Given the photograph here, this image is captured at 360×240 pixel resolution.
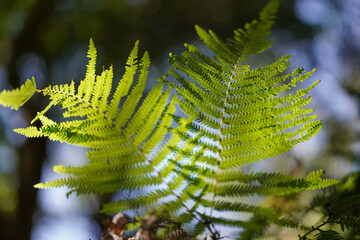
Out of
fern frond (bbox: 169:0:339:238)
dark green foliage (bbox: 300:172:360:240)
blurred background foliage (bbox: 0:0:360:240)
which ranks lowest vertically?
dark green foliage (bbox: 300:172:360:240)

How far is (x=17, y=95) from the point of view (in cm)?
51

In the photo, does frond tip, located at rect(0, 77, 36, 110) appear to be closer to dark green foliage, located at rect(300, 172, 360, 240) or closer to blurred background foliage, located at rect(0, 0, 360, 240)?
dark green foliage, located at rect(300, 172, 360, 240)

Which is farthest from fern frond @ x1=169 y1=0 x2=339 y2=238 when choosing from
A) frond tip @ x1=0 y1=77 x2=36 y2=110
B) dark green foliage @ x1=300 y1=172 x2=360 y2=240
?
frond tip @ x1=0 y1=77 x2=36 y2=110

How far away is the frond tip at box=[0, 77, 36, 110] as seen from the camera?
51 cm

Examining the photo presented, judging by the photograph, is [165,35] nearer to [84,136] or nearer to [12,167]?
[12,167]

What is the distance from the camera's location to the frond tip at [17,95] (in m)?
0.51

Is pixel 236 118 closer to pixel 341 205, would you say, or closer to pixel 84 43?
pixel 341 205

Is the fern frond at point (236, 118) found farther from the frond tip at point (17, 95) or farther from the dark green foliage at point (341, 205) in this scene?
the frond tip at point (17, 95)

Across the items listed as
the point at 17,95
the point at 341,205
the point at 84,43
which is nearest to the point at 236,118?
the point at 341,205

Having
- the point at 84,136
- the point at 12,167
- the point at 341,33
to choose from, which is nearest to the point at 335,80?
the point at 341,33

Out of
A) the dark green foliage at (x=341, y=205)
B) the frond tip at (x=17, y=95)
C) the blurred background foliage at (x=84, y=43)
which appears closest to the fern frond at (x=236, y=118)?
the dark green foliage at (x=341, y=205)

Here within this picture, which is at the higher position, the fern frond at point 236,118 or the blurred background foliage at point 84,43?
the blurred background foliage at point 84,43

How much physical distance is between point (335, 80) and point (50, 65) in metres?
4.19

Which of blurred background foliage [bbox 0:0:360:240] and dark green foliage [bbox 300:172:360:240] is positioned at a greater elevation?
blurred background foliage [bbox 0:0:360:240]
